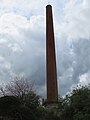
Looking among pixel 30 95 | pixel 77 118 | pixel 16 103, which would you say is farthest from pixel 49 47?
pixel 77 118

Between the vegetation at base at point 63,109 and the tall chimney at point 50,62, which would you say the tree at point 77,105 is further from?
the tall chimney at point 50,62

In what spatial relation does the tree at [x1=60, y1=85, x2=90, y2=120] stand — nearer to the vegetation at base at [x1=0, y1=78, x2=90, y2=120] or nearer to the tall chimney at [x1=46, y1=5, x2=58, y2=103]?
the vegetation at base at [x1=0, y1=78, x2=90, y2=120]

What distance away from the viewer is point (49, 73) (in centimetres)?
5134

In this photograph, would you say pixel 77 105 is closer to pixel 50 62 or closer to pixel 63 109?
pixel 63 109

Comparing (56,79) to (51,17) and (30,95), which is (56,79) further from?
(51,17)

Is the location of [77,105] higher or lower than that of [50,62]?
lower

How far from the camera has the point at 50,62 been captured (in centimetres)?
5166

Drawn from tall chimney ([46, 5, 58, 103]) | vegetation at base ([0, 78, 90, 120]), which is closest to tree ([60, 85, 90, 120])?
vegetation at base ([0, 78, 90, 120])

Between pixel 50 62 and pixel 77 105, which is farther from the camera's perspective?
pixel 50 62

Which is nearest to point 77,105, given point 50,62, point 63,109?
point 63,109

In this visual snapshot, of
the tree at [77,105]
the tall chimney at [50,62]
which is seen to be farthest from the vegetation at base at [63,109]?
the tall chimney at [50,62]

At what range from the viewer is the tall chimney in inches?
1980

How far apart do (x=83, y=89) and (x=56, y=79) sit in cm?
1908

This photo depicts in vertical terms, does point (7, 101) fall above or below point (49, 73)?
below
